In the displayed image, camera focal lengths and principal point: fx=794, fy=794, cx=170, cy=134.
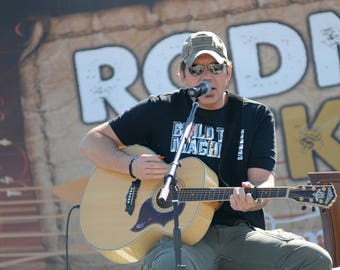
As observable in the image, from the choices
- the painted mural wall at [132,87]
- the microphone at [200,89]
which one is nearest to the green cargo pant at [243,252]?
the microphone at [200,89]

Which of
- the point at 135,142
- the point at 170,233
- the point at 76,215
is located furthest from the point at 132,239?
the point at 76,215

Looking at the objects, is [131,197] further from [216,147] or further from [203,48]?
[203,48]

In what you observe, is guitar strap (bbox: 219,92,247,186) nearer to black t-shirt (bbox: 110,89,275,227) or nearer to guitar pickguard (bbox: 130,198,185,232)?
black t-shirt (bbox: 110,89,275,227)

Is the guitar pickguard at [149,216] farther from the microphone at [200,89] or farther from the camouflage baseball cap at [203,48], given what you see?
the camouflage baseball cap at [203,48]

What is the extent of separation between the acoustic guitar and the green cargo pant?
102 mm

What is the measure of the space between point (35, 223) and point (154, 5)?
1912 millimetres

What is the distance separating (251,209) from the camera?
3.50m

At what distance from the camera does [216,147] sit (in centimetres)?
372

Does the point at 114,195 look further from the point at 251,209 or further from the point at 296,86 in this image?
the point at 296,86

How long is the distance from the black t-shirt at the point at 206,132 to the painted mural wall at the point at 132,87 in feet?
6.82

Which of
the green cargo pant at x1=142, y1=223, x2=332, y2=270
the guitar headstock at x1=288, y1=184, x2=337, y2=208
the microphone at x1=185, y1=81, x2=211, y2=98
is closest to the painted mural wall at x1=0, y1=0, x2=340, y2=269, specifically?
the green cargo pant at x1=142, y1=223, x2=332, y2=270

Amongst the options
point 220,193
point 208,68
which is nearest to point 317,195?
point 220,193

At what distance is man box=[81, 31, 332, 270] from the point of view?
3455mm

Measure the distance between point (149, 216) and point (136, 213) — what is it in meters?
0.10
